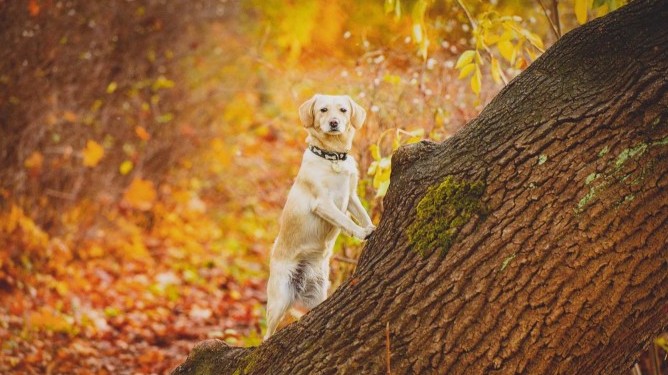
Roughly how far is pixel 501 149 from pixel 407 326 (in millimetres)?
737

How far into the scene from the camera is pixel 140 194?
7.68 metres

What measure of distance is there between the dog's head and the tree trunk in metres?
1.04

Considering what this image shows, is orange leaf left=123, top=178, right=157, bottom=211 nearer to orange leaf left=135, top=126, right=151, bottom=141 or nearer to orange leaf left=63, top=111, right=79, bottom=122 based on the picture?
orange leaf left=135, top=126, right=151, bottom=141

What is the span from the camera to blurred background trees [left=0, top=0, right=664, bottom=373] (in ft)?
16.2

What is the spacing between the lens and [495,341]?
2.11m

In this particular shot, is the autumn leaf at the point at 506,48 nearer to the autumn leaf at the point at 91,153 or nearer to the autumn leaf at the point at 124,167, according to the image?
the autumn leaf at the point at 91,153

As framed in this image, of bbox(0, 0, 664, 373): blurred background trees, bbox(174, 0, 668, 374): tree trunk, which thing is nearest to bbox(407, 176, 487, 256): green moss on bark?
bbox(174, 0, 668, 374): tree trunk

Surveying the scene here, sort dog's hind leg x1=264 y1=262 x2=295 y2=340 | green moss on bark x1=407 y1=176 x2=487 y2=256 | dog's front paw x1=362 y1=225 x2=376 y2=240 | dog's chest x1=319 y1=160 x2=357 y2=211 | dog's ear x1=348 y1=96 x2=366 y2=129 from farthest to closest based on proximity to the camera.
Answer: dog's ear x1=348 y1=96 x2=366 y2=129 → dog's hind leg x1=264 y1=262 x2=295 y2=340 → dog's chest x1=319 y1=160 x2=357 y2=211 → dog's front paw x1=362 y1=225 x2=376 y2=240 → green moss on bark x1=407 y1=176 x2=487 y2=256

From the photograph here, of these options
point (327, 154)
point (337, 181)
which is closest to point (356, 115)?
point (327, 154)

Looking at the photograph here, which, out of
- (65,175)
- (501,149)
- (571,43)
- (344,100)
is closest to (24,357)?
(65,175)

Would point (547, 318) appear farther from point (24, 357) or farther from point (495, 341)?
point (24, 357)

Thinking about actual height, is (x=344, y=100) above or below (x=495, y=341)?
above

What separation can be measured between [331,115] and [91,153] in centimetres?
433

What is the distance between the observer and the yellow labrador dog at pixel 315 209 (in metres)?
3.35
